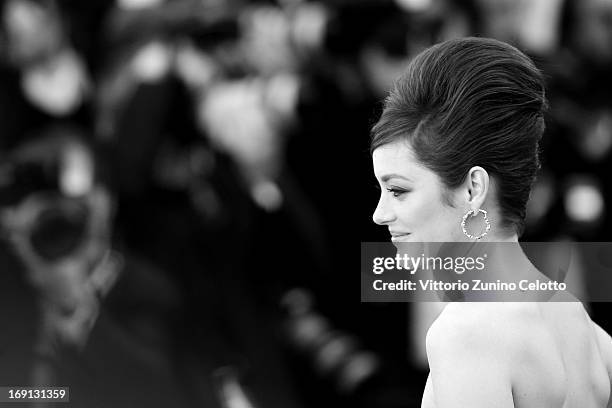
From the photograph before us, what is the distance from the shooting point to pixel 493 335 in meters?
0.30

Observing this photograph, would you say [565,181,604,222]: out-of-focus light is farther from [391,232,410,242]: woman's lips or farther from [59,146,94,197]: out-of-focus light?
[391,232,410,242]: woman's lips

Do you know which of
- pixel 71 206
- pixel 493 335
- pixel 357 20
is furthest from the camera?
pixel 357 20

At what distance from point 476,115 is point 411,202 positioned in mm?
36

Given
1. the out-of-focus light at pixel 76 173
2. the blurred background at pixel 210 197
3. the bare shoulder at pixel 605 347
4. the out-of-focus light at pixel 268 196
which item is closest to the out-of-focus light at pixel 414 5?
the blurred background at pixel 210 197

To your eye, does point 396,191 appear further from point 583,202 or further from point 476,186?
point 583,202

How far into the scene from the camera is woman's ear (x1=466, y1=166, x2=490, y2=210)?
31 cm

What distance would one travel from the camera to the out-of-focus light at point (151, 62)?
0.86 metres

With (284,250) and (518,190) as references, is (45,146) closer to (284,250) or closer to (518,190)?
(284,250)

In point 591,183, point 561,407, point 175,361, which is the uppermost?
point 561,407

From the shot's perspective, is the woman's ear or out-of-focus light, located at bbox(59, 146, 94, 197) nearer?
the woman's ear

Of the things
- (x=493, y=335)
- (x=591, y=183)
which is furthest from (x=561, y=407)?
(x=591, y=183)

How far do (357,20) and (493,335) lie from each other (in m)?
0.68

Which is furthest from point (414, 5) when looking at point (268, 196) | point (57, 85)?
point (57, 85)

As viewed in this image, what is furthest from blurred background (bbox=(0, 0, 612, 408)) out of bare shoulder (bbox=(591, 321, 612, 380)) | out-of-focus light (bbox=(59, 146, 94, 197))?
bare shoulder (bbox=(591, 321, 612, 380))
